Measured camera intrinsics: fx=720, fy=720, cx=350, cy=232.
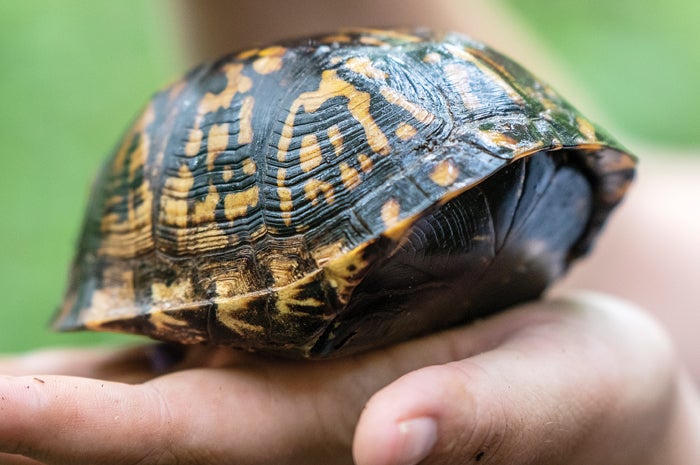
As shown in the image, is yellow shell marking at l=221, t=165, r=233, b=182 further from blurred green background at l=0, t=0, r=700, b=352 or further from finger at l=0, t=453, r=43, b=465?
blurred green background at l=0, t=0, r=700, b=352

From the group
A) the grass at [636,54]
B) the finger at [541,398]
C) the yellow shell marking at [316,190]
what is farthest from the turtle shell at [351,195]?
the grass at [636,54]

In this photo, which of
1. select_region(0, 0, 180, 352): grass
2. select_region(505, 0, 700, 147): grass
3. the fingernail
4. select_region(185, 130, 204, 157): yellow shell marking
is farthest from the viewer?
select_region(505, 0, 700, 147): grass

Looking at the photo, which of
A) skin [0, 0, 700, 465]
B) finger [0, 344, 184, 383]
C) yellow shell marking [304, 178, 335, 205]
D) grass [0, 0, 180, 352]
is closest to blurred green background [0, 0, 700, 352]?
grass [0, 0, 180, 352]

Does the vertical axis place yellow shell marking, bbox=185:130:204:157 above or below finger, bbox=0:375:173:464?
above

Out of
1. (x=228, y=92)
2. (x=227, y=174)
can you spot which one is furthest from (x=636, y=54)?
(x=227, y=174)

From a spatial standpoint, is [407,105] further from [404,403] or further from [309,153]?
[404,403]

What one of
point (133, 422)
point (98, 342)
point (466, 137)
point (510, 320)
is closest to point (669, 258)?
point (510, 320)

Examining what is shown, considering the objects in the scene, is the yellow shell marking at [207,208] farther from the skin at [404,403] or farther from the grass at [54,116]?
the grass at [54,116]

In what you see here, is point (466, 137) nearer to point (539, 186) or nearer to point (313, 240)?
point (539, 186)
